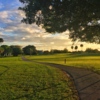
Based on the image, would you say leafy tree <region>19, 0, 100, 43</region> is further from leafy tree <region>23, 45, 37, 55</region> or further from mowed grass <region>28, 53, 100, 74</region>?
leafy tree <region>23, 45, 37, 55</region>

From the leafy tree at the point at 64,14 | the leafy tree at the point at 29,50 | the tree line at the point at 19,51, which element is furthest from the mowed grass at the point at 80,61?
the leafy tree at the point at 29,50

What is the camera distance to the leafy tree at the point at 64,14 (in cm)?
1549

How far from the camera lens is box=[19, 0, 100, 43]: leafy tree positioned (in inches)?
610

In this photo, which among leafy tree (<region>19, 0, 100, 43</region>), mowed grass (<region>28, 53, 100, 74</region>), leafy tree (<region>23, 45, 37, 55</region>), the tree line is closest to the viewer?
leafy tree (<region>19, 0, 100, 43</region>)

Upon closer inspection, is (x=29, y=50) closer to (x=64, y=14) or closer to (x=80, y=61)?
(x=80, y=61)

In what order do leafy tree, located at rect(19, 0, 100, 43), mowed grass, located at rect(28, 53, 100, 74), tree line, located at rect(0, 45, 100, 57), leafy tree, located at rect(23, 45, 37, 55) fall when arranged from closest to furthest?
leafy tree, located at rect(19, 0, 100, 43)
mowed grass, located at rect(28, 53, 100, 74)
tree line, located at rect(0, 45, 100, 57)
leafy tree, located at rect(23, 45, 37, 55)

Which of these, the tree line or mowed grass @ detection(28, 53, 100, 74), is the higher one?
the tree line

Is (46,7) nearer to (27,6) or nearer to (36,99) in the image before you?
(27,6)

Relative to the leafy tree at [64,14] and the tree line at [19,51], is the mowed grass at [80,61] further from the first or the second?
the tree line at [19,51]

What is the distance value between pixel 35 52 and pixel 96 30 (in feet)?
533

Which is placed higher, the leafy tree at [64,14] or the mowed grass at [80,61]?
the leafy tree at [64,14]

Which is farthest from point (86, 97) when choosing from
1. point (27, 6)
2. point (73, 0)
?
point (27, 6)

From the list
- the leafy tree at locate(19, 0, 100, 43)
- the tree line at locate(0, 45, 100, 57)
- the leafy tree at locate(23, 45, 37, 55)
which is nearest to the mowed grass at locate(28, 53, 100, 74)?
the leafy tree at locate(19, 0, 100, 43)

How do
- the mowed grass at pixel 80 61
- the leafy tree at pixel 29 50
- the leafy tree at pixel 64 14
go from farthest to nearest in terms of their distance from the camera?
1. the leafy tree at pixel 29 50
2. the mowed grass at pixel 80 61
3. the leafy tree at pixel 64 14
